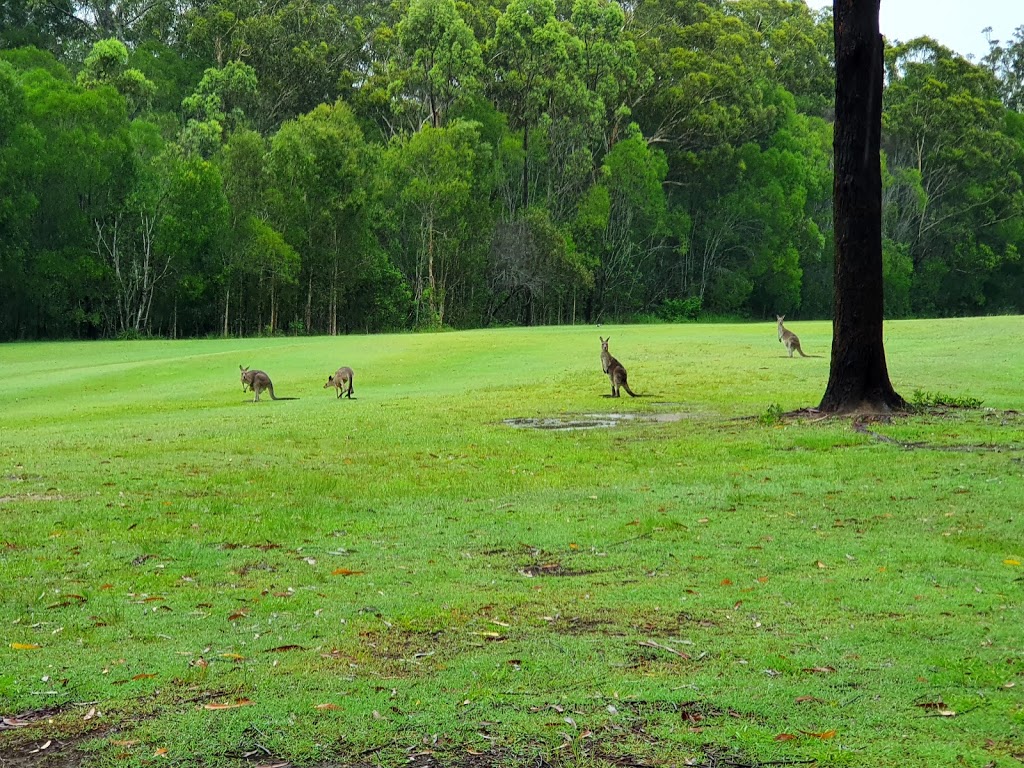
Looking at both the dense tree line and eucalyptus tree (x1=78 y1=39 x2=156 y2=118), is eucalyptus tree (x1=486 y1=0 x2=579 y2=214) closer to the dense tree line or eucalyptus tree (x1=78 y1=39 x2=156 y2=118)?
the dense tree line

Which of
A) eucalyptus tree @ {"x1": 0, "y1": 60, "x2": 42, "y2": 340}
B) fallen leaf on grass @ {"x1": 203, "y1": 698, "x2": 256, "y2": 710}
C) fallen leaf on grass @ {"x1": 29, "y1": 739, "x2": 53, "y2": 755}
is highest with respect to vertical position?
eucalyptus tree @ {"x1": 0, "y1": 60, "x2": 42, "y2": 340}

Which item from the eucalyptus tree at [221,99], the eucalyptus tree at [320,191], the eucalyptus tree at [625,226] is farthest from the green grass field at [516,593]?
the eucalyptus tree at [625,226]

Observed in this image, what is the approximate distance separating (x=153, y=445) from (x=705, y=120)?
62697mm

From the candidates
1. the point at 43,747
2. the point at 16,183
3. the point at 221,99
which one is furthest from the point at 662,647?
the point at 221,99

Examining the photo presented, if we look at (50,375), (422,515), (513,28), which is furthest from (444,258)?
(422,515)

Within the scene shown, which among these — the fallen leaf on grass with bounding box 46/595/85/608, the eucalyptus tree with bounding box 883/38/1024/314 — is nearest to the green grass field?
the fallen leaf on grass with bounding box 46/595/85/608

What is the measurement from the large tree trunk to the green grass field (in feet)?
4.56

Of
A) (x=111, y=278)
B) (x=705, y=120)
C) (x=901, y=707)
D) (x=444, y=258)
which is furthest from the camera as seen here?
(x=705, y=120)

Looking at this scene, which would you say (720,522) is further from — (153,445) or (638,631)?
(153,445)

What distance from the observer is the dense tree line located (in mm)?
54625

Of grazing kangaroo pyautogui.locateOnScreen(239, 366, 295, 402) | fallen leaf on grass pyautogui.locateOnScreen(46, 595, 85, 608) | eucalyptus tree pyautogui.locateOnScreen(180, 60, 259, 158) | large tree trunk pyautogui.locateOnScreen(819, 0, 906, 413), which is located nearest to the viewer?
fallen leaf on grass pyautogui.locateOnScreen(46, 595, 85, 608)

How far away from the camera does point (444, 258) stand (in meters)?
65.9

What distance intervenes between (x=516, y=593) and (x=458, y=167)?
56635 millimetres

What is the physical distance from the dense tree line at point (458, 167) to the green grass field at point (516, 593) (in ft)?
129
